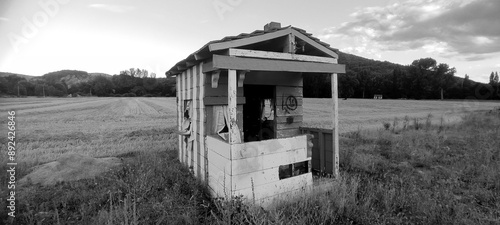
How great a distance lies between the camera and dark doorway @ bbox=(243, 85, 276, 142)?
7013mm

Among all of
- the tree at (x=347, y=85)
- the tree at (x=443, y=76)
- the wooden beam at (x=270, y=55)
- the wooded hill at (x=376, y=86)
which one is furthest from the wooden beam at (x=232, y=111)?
the tree at (x=443, y=76)

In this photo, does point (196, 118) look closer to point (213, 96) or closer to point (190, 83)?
point (213, 96)

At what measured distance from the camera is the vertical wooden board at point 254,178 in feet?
13.6

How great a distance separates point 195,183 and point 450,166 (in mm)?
7116

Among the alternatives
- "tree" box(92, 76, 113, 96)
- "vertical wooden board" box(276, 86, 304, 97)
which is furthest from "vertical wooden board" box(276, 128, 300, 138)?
"tree" box(92, 76, 113, 96)

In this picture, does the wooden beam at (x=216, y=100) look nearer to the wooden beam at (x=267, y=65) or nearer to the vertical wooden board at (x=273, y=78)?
the vertical wooden board at (x=273, y=78)

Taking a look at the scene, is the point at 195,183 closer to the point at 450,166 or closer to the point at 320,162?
the point at 320,162

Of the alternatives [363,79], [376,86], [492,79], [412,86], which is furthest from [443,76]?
[363,79]

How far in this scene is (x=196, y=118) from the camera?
5.89m

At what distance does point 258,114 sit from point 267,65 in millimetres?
2933

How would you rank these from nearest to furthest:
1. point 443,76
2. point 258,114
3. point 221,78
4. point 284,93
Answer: point 221,78, point 284,93, point 258,114, point 443,76

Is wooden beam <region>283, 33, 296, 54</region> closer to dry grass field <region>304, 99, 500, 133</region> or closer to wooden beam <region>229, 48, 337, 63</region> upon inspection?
wooden beam <region>229, 48, 337, 63</region>

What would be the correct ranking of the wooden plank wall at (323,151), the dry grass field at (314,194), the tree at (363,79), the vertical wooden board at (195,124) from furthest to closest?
the tree at (363,79) → the wooden plank wall at (323,151) → the vertical wooden board at (195,124) → the dry grass field at (314,194)

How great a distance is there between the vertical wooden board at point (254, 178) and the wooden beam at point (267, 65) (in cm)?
187
